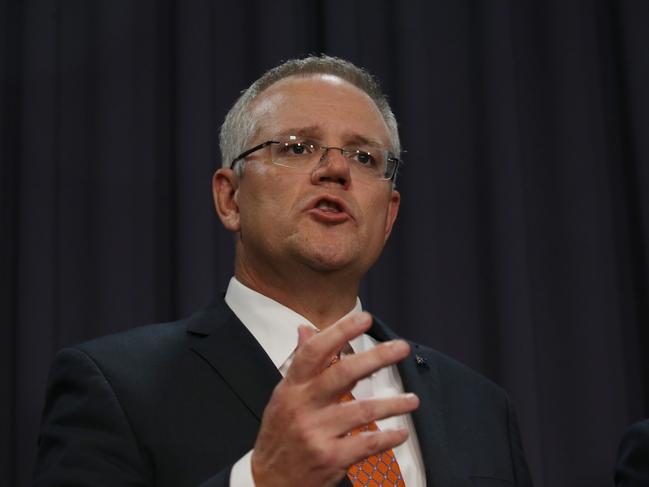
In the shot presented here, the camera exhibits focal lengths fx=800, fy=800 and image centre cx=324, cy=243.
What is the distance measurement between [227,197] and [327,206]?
29cm

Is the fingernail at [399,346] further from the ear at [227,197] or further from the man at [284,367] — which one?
the ear at [227,197]

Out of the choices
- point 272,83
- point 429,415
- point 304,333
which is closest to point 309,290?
point 429,415

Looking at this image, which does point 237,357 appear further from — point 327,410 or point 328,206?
point 327,410

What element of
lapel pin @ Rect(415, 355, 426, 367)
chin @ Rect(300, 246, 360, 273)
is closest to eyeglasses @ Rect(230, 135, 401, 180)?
chin @ Rect(300, 246, 360, 273)

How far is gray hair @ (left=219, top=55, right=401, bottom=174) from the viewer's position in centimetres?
169

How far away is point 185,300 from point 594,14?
1491mm

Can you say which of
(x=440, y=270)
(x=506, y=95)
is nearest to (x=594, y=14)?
(x=506, y=95)

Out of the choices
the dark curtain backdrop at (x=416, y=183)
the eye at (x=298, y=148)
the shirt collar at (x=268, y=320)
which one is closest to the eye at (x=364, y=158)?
the eye at (x=298, y=148)

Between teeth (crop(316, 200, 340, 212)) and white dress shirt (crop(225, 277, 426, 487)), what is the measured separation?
0.21 meters

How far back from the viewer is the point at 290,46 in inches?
89.6

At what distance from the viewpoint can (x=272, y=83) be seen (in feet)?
5.61

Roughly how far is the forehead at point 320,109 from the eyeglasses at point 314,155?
0.02 m

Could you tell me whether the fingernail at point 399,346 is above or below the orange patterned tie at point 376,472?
above

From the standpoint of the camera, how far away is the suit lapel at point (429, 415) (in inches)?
55.4
